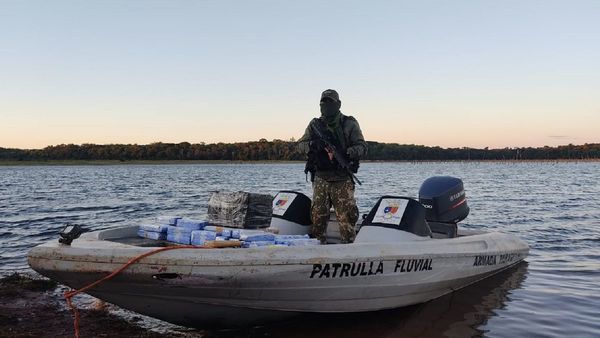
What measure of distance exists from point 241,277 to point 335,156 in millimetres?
2225

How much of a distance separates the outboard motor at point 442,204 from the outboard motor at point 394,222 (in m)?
1.17

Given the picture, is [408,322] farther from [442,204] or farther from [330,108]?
[330,108]

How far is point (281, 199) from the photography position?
7320 mm

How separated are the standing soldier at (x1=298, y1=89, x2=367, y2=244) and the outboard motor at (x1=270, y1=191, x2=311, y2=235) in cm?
35

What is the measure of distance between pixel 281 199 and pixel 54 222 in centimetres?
1170

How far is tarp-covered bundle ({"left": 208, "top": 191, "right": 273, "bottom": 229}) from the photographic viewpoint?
22.1ft

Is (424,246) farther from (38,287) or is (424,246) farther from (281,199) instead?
(38,287)

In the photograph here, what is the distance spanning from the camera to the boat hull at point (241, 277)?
15.8ft

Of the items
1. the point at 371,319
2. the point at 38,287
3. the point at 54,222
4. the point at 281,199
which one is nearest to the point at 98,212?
the point at 54,222

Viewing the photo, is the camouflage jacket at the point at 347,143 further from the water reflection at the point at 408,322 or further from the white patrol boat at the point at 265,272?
the water reflection at the point at 408,322

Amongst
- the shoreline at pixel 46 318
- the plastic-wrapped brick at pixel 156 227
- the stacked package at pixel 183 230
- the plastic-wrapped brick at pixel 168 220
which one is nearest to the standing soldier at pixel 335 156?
the stacked package at pixel 183 230

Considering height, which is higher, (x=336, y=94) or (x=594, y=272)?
(x=336, y=94)

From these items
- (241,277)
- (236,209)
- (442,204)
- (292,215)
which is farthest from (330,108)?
(241,277)

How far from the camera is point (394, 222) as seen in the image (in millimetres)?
6273
